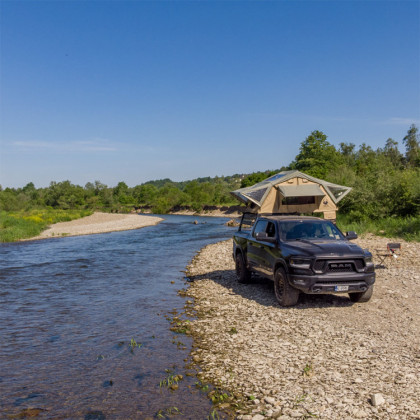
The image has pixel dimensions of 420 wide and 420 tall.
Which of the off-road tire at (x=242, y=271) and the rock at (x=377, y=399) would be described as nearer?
the rock at (x=377, y=399)

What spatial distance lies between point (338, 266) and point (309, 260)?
2.14 ft

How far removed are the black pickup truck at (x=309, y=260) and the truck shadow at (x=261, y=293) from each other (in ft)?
1.36

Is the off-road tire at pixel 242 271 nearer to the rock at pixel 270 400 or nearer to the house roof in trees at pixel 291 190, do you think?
the rock at pixel 270 400

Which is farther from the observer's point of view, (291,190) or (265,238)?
(291,190)

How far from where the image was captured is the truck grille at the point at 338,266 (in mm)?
8273

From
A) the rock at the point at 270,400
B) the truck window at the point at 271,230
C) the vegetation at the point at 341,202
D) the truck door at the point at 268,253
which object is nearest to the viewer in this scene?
the rock at the point at 270,400

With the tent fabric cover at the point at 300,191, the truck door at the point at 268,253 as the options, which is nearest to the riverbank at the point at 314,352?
the truck door at the point at 268,253

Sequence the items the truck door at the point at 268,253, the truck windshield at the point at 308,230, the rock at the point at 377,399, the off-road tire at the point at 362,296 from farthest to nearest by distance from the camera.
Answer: the truck windshield at the point at 308,230
the truck door at the point at 268,253
the off-road tire at the point at 362,296
the rock at the point at 377,399

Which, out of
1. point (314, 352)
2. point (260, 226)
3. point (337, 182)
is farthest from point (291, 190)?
point (314, 352)

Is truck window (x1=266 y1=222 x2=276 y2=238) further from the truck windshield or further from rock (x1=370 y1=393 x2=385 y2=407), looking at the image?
rock (x1=370 y1=393 x2=385 y2=407)

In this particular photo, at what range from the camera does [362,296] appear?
9023 mm

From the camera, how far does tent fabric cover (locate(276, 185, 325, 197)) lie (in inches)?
974

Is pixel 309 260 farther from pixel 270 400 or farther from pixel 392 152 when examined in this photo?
pixel 392 152

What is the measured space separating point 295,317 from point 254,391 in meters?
3.14
